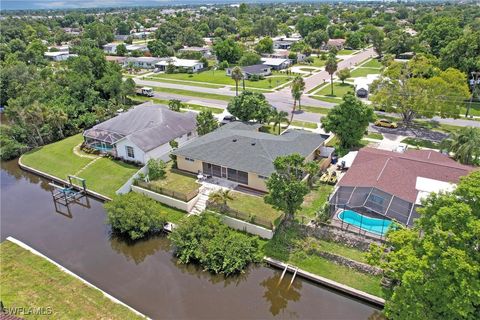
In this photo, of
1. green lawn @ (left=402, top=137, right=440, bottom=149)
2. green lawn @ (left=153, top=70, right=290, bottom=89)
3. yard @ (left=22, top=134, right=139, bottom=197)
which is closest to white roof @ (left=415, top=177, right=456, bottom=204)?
green lawn @ (left=402, top=137, right=440, bottom=149)

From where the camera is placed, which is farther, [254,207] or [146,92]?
[146,92]

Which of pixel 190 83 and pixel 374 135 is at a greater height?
pixel 190 83

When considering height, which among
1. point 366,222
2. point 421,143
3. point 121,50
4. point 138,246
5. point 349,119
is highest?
point 349,119

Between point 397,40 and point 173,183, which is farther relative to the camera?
point 397,40

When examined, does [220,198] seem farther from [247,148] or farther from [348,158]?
[348,158]

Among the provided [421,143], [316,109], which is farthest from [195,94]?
[421,143]

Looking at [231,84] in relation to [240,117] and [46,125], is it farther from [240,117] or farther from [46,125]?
[46,125]

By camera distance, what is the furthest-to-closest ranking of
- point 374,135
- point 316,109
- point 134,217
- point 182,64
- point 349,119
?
1. point 182,64
2. point 316,109
3. point 374,135
4. point 349,119
5. point 134,217

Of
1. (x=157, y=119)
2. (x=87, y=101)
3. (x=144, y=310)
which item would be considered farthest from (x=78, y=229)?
(x=87, y=101)
